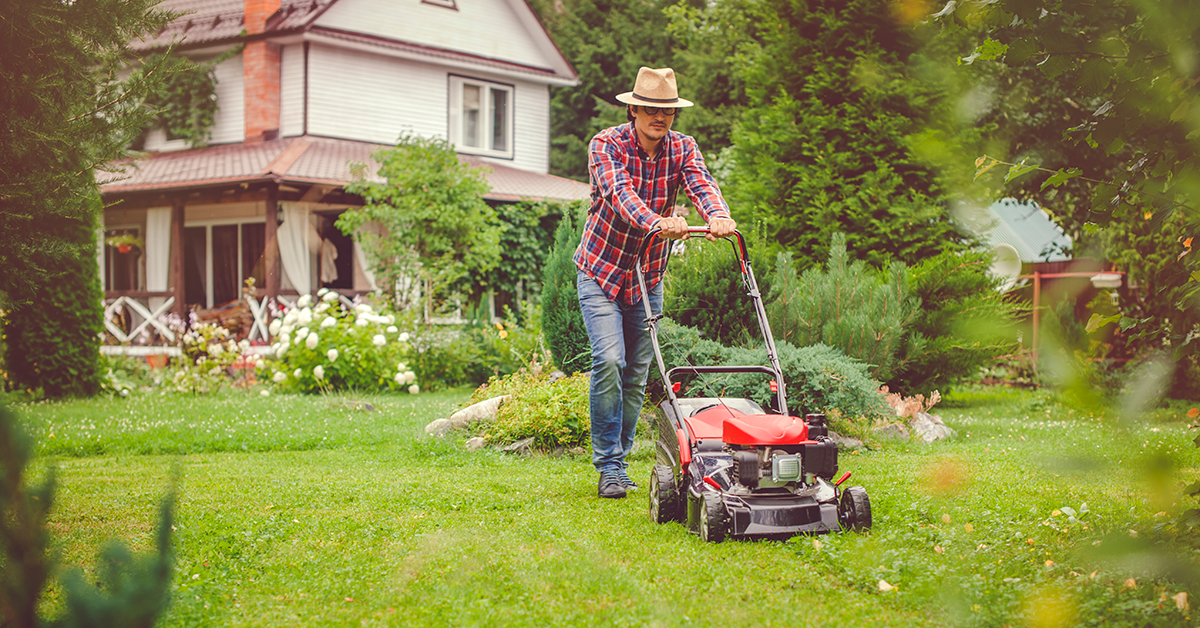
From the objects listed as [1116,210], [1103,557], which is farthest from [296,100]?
[1103,557]

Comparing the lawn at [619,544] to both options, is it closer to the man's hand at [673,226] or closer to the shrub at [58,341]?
the man's hand at [673,226]

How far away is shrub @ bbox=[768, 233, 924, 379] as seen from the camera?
7.11 meters

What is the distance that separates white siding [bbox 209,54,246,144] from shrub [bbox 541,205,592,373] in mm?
11752

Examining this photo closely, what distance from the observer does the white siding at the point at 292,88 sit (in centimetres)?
1756

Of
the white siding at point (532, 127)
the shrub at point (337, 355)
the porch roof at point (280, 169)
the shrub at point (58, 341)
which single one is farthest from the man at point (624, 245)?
the white siding at point (532, 127)

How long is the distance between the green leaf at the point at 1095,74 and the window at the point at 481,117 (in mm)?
17895

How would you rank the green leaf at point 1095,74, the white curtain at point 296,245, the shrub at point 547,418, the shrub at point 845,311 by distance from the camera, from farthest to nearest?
1. the white curtain at point 296,245
2. the shrub at point 845,311
3. the shrub at point 547,418
4. the green leaf at point 1095,74

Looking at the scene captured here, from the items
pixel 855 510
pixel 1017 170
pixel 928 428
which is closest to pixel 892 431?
pixel 928 428

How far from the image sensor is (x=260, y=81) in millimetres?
17594

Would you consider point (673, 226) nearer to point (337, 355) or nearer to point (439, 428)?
point (439, 428)

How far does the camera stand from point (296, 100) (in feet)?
57.9

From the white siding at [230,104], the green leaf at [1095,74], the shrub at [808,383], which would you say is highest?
the white siding at [230,104]

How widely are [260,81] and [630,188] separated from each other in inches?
590

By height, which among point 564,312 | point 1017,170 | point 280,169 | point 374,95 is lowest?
point 564,312
